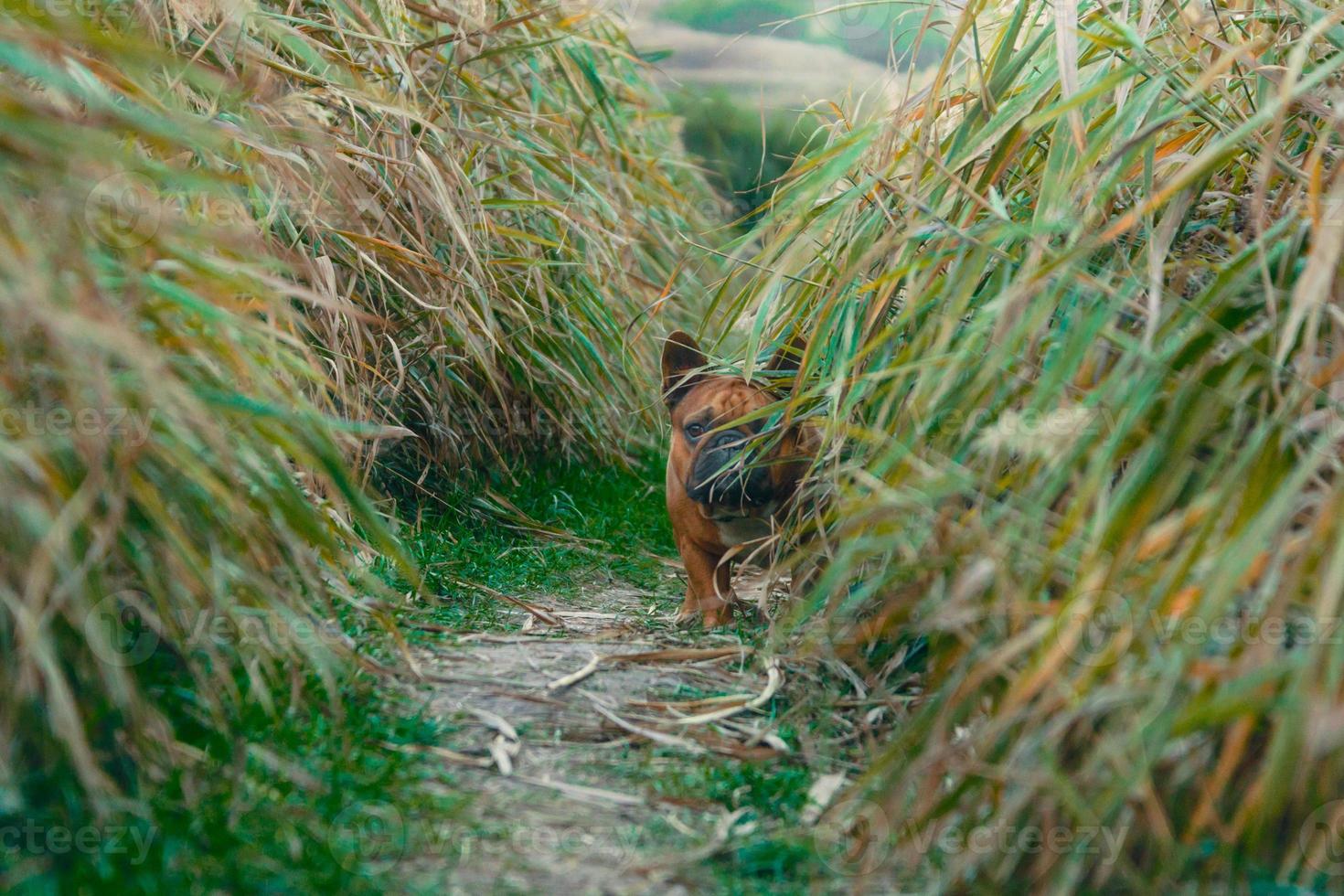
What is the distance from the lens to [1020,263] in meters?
2.89

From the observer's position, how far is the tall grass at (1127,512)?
172cm

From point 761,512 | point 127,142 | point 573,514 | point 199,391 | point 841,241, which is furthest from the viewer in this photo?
point 573,514

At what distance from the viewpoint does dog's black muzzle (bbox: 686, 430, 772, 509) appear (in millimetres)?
3746

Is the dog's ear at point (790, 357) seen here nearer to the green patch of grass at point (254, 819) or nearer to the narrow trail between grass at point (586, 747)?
the narrow trail between grass at point (586, 747)

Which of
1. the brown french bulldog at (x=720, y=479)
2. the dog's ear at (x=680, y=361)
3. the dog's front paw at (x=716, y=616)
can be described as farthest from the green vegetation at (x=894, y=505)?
the dog's ear at (x=680, y=361)

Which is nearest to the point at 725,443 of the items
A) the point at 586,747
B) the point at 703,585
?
the point at 703,585

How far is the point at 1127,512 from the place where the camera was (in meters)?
1.97

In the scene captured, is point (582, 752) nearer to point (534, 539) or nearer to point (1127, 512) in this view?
point (1127, 512)

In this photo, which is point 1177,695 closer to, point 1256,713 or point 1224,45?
point 1256,713

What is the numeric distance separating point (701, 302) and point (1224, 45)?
5.48m

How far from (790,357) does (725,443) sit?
36 cm

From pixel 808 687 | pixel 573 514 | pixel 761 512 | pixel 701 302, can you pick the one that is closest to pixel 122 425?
pixel 808 687

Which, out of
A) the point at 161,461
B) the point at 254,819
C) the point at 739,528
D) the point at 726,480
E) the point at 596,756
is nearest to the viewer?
the point at 254,819

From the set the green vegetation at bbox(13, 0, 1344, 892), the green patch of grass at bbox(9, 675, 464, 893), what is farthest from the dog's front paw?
the green patch of grass at bbox(9, 675, 464, 893)
